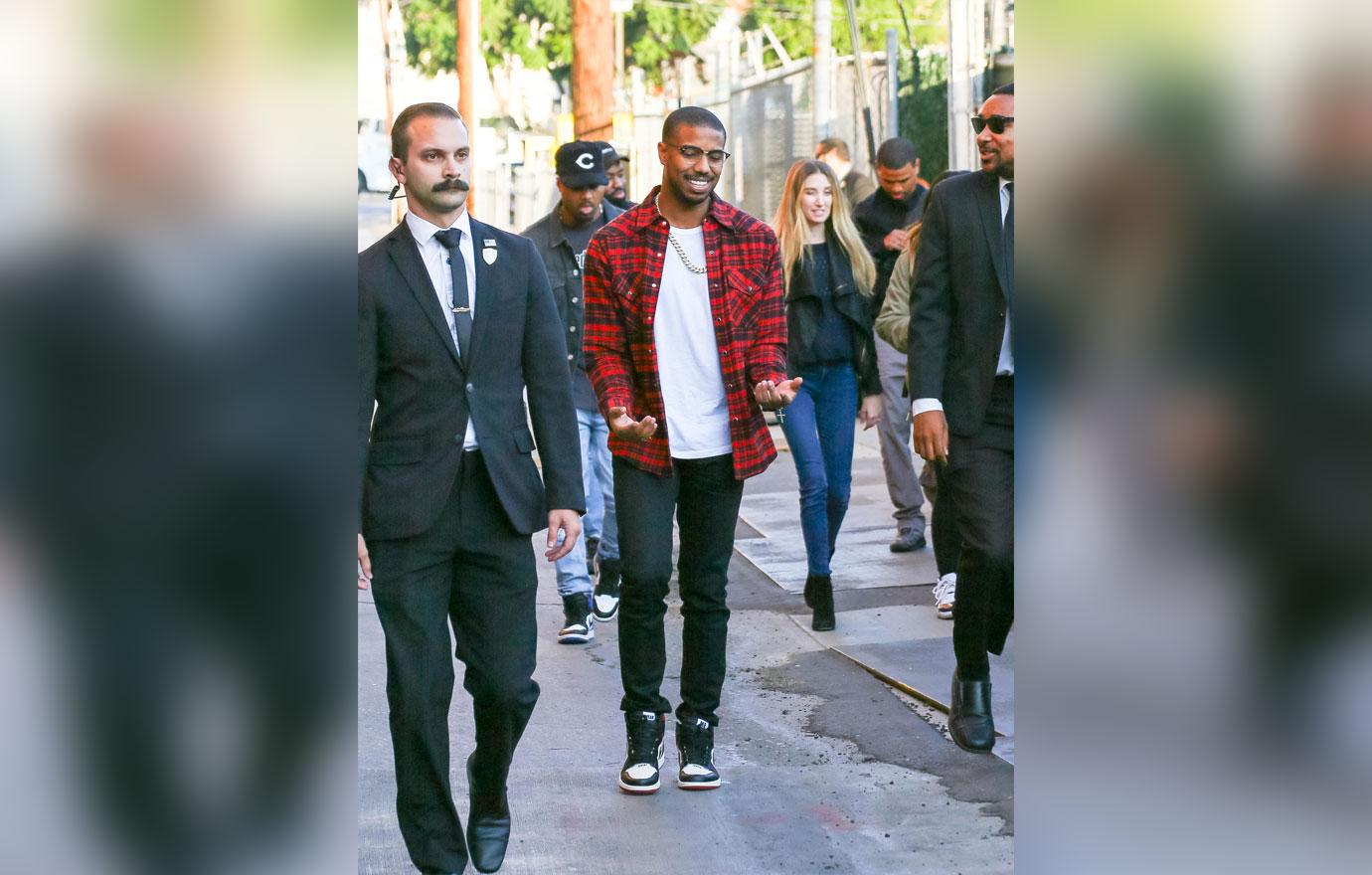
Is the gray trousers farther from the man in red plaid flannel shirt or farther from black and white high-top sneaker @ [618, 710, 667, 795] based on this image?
black and white high-top sneaker @ [618, 710, 667, 795]

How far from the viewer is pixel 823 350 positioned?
769 centimetres

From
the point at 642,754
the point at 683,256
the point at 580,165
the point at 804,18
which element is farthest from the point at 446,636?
the point at 804,18

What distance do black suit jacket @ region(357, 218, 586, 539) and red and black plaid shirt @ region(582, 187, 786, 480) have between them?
0.91m

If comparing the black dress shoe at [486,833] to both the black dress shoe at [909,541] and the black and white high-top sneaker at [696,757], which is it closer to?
the black and white high-top sneaker at [696,757]

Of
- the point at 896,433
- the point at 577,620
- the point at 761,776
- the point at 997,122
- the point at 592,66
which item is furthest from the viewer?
the point at 592,66

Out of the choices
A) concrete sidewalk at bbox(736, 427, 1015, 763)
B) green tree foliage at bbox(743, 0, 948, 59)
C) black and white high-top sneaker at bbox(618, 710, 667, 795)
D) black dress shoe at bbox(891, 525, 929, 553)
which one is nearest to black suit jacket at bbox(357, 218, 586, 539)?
black and white high-top sneaker at bbox(618, 710, 667, 795)

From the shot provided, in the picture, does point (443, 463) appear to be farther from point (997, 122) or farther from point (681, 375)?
point (997, 122)

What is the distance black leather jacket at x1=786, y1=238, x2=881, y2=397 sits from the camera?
770 centimetres

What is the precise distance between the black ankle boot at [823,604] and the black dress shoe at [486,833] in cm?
323

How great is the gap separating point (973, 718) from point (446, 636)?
190 cm

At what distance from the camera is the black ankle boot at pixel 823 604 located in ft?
24.9

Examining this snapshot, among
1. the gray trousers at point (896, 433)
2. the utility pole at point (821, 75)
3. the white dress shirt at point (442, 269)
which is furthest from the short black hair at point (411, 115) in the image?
the utility pole at point (821, 75)
